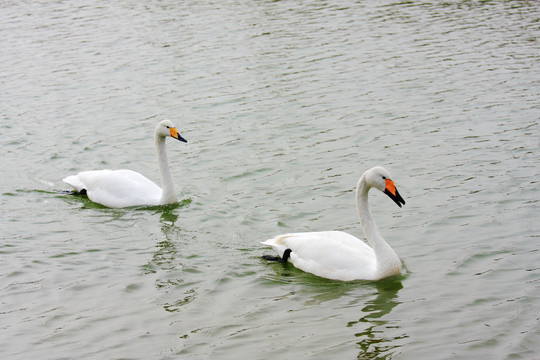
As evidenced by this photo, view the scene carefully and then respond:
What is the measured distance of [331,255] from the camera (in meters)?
8.91

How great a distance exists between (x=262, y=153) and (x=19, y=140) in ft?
15.3

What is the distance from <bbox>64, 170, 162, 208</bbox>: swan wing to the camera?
11688mm

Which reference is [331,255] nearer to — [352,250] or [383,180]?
[352,250]

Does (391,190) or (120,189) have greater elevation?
(391,190)

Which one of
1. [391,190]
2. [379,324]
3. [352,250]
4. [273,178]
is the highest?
[391,190]

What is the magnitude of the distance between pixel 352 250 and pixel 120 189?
415cm

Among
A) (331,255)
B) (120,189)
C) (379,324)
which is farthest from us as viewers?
(120,189)

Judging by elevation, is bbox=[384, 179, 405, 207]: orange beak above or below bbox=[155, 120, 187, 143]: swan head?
below

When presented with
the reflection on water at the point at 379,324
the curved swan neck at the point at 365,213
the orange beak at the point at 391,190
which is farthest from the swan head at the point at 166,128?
the reflection on water at the point at 379,324

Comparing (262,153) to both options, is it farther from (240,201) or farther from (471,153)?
(471,153)

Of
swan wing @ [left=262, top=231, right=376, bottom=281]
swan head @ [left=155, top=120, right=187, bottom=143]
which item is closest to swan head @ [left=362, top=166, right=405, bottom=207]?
swan wing @ [left=262, top=231, right=376, bottom=281]

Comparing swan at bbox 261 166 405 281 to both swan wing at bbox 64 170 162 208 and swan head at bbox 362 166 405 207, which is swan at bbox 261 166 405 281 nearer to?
swan head at bbox 362 166 405 207

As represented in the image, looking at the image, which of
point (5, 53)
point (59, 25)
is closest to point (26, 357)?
point (5, 53)

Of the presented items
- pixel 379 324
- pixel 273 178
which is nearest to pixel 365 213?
pixel 379 324
